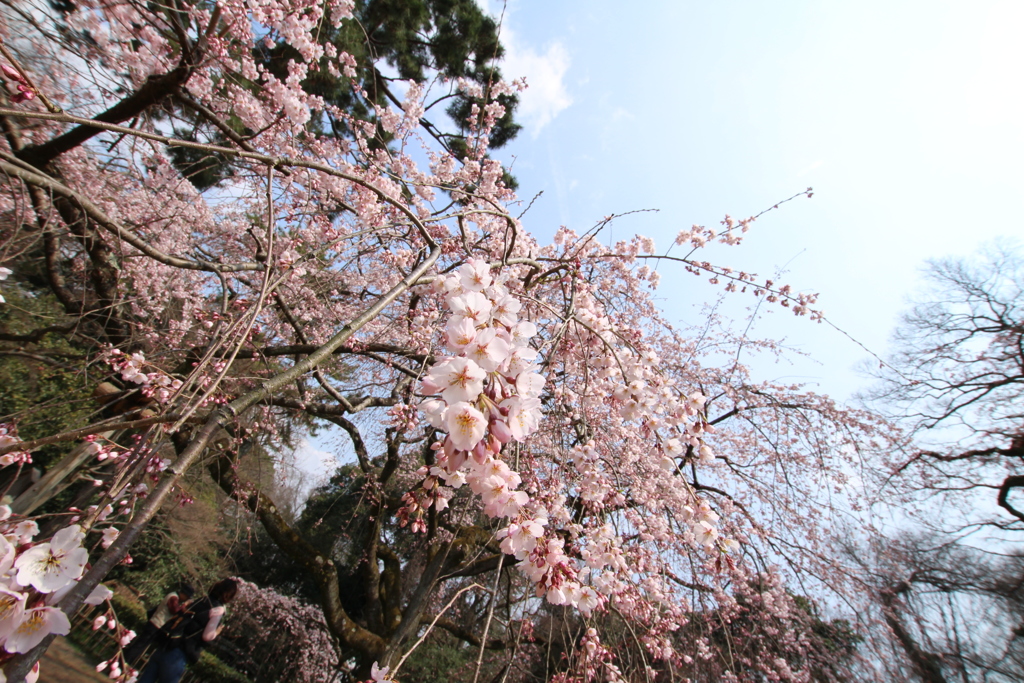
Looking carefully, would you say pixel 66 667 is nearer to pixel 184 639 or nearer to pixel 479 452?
pixel 184 639

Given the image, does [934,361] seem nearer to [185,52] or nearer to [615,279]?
[615,279]

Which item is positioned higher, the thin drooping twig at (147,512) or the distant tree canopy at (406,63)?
the distant tree canopy at (406,63)

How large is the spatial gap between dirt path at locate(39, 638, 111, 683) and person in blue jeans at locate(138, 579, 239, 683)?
9.63ft

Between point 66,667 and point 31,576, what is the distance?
7.63 m

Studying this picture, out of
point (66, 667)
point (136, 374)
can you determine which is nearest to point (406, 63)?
point (136, 374)

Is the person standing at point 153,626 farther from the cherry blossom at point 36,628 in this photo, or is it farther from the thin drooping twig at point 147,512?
the thin drooping twig at point 147,512

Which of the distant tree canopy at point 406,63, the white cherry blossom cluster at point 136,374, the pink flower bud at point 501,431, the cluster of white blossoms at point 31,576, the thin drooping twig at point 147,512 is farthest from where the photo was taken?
the distant tree canopy at point 406,63

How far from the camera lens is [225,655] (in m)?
8.71

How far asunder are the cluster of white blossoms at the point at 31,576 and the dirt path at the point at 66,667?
6.40 metres

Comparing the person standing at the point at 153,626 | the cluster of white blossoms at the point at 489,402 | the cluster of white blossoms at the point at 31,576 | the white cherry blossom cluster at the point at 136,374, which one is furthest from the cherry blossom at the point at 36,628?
the person standing at the point at 153,626

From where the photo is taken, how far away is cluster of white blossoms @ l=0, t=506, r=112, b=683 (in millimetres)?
649

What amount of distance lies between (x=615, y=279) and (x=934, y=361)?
611 centimetres

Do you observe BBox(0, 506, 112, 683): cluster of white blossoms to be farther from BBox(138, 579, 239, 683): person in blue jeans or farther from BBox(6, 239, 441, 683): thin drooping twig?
BBox(138, 579, 239, 683): person in blue jeans

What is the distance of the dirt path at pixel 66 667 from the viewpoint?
4762mm
